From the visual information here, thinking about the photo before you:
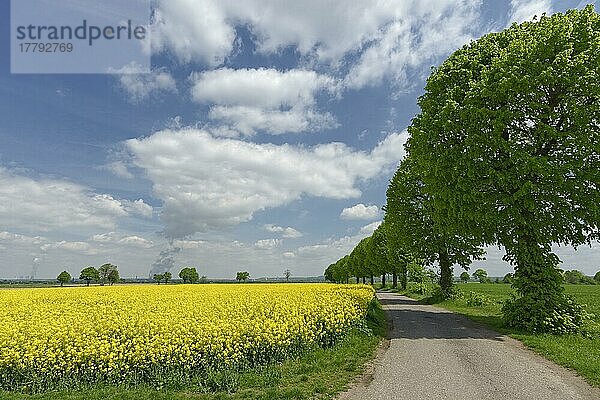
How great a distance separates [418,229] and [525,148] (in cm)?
1602

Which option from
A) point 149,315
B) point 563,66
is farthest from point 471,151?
point 149,315

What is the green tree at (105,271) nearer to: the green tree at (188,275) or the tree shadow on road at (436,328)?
the green tree at (188,275)

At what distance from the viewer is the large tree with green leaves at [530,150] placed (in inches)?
627

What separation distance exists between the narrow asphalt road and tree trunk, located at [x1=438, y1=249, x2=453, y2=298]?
16863 millimetres

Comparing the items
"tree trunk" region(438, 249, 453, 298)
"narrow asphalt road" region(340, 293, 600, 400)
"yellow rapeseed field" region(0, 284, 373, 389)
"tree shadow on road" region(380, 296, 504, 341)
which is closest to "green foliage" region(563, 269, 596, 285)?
"tree trunk" region(438, 249, 453, 298)

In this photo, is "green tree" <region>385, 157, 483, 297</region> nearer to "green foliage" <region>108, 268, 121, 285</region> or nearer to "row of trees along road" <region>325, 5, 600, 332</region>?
"row of trees along road" <region>325, 5, 600, 332</region>

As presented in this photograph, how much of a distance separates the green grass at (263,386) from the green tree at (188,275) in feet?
369

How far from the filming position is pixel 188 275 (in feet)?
390

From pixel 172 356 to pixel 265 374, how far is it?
2188 millimetres

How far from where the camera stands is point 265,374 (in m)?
9.91

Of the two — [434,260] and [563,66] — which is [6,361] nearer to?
[563,66]

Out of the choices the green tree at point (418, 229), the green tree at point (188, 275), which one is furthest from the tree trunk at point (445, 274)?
the green tree at point (188, 275)

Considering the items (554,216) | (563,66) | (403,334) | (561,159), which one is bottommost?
(403,334)

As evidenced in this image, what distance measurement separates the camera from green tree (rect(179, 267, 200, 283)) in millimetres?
118812
